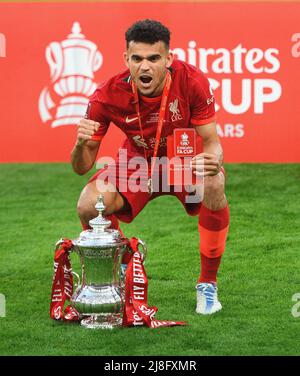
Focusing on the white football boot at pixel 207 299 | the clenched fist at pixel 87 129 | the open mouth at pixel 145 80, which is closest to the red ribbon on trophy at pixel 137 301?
the white football boot at pixel 207 299

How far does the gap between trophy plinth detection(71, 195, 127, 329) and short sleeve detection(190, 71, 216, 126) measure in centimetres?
63

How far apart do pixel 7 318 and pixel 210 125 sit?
1374mm

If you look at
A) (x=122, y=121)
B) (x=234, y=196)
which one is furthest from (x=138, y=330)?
(x=234, y=196)

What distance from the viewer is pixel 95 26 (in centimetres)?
844

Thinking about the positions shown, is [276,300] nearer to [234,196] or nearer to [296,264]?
[296,264]

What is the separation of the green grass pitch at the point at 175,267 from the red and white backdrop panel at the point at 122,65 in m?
0.42

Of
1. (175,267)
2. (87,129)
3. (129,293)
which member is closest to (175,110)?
(87,129)

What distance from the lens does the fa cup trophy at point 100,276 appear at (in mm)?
4793

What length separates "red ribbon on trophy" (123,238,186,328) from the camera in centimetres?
475

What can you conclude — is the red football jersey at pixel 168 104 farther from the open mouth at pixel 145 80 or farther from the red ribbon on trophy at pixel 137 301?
the red ribbon on trophy at pixel 137 301

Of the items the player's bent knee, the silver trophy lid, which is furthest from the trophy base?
the player's bent knee

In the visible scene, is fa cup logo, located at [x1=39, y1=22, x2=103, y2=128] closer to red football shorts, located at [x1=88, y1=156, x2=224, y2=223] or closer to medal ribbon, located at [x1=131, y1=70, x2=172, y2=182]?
red football shorts, located at [x1=88, y1=156, x2=224, y2=223]

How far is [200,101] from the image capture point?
5016mm

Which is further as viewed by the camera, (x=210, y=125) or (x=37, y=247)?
(x=37, y=247)
